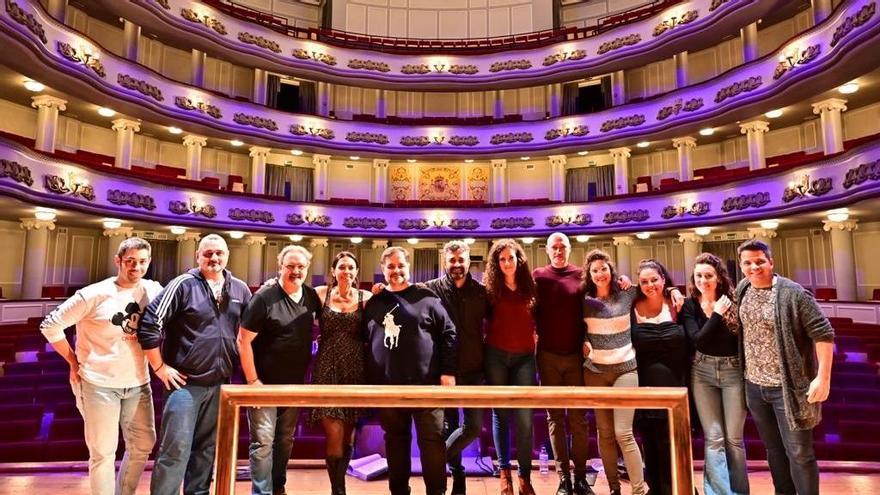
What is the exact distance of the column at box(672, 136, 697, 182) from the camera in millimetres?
16891

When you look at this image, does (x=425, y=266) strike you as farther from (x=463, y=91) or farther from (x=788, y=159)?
(x=788, y=159)

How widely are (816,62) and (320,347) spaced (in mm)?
13469

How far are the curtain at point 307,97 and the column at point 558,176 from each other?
34.4 ft

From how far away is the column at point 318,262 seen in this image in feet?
60.6

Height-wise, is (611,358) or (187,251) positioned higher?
(187,251)

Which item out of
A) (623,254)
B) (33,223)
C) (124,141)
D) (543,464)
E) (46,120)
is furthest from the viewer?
(623,254)

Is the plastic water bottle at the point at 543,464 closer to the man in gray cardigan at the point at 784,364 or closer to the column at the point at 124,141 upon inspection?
the man in gray cardigan at the point at 784,364

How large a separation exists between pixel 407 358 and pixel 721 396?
75.7 inches

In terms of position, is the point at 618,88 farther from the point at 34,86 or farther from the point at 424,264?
the point at 34,86

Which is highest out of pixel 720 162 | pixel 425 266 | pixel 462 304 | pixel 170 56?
pixel 170 56

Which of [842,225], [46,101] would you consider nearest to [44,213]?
[46,101]

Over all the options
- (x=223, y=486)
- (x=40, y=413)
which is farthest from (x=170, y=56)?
(x=223, y=486)

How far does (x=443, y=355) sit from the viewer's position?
2.96 m

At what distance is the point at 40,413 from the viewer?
504cm
